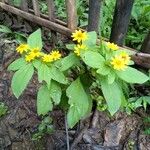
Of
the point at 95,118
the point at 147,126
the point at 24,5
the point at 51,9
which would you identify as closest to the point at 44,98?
the point at 95,118

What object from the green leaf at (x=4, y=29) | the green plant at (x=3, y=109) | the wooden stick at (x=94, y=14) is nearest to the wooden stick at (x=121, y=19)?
the wooden stick at (x=94, y=14)

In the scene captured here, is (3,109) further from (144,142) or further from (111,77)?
(111,77)

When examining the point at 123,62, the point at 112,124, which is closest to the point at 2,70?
the point at 112,124

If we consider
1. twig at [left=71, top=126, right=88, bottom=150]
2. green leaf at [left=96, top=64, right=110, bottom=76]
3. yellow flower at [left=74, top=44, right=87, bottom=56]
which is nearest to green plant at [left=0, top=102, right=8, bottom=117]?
twig at [left=71, top=126, right=88, bottom=150]

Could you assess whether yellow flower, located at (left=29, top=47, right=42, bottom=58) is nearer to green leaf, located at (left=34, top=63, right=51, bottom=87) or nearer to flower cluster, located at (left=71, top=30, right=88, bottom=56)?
green leaf, located at (left=34, top=63, right=51, bottom=87)

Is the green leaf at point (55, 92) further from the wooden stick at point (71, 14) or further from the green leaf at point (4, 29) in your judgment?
the green leaf at point (4, 29)

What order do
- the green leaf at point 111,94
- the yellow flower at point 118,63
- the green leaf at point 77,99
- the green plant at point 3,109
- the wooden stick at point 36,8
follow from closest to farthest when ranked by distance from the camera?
the yellow flower at point 118,63 < the green leaf at point 111,94 < the green leaf at point 77,99 < the green plant at point 3,109 < the wooden stick at point 36,8
